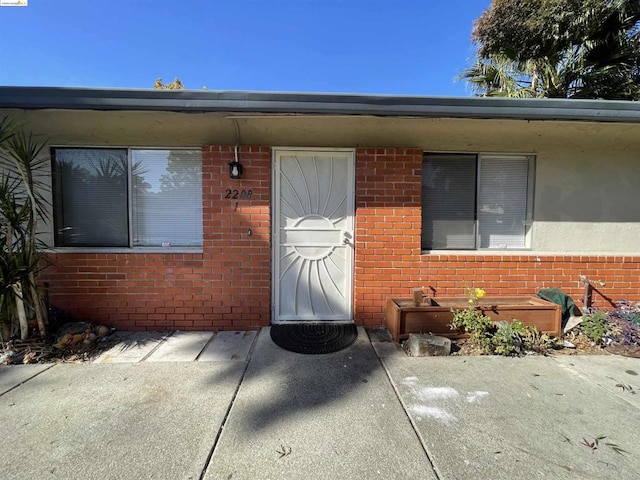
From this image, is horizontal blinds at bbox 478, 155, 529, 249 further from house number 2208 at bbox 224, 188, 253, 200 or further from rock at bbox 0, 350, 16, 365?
rock at bbox 0, 350, 16, 365

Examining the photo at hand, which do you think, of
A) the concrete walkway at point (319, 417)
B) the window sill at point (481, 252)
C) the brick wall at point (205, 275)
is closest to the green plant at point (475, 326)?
the concrete walkway at point (319, 417)

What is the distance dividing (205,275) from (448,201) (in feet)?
10.8

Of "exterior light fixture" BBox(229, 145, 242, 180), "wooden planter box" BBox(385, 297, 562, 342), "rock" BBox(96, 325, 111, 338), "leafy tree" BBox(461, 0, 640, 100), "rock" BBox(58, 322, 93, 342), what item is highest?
"leafy tree" BBox(461, 0, 640, 100)

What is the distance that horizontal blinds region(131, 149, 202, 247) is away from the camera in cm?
366

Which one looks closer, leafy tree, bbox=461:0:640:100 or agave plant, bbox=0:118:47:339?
agave plant, bbox=0:118:47:339

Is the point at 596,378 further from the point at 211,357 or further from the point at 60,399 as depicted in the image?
the point at 60,399

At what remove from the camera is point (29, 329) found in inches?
124

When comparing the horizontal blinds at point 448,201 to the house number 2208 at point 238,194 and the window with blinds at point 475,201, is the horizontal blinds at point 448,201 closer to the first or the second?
the window with blinds at point 475,201

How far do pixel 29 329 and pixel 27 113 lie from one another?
Answer: 2.28 metres

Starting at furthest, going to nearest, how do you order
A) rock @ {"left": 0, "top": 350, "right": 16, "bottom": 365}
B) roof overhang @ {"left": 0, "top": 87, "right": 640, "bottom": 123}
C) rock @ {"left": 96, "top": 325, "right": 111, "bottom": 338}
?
rock @ {"left": 96, "top": 325, "right": 111, "bottom": 338}
rock @ {"left": 0, "top": 350, "right": 16, "bottom": 365}
roof overhang @ {"left": 0, "top": 87, "right": 640, "bottom": 123}

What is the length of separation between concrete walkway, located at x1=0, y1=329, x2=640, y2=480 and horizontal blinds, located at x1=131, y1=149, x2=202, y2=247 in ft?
4.77

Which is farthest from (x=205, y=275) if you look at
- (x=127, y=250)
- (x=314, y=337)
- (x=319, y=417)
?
(x=319, y=417)

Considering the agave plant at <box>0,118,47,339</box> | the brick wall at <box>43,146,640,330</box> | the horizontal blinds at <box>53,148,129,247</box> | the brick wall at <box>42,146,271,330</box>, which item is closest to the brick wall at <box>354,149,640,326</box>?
the brick wall at <box>43,146,640,330</box>

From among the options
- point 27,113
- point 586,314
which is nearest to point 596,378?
point 586,314
